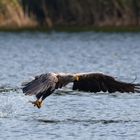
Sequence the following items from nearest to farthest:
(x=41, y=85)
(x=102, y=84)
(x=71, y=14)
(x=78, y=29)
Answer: (x=41, y=85)
(x=102, y=84)
(x=78, y=29)
(x=71, y=14)

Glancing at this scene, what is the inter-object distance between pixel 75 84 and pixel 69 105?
269 cm

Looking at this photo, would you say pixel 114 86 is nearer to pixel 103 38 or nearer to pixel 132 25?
pixel 103 38

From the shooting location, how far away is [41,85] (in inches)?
715

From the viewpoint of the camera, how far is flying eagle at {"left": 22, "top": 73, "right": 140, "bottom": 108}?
18.1 m

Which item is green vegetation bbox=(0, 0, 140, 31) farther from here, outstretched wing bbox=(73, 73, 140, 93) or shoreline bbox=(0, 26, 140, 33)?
outstretched wing bbox=(73, 73, 140, 93)

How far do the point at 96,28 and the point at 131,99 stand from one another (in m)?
38.5

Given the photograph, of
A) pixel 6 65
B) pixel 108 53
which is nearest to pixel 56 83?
pixel 6 65

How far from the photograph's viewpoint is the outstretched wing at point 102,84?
18.9 m

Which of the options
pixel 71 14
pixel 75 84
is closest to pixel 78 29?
pixel 71 14

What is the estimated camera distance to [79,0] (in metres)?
63.5

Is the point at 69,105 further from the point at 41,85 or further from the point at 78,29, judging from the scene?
the point at 78,29

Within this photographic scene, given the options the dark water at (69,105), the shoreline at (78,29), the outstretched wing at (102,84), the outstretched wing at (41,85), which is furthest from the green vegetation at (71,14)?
the outstretched wing at (41,85)

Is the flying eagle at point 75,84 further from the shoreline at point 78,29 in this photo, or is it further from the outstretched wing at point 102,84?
the shoreline at point 78,29

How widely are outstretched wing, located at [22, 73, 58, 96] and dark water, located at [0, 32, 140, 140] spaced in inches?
33.9
